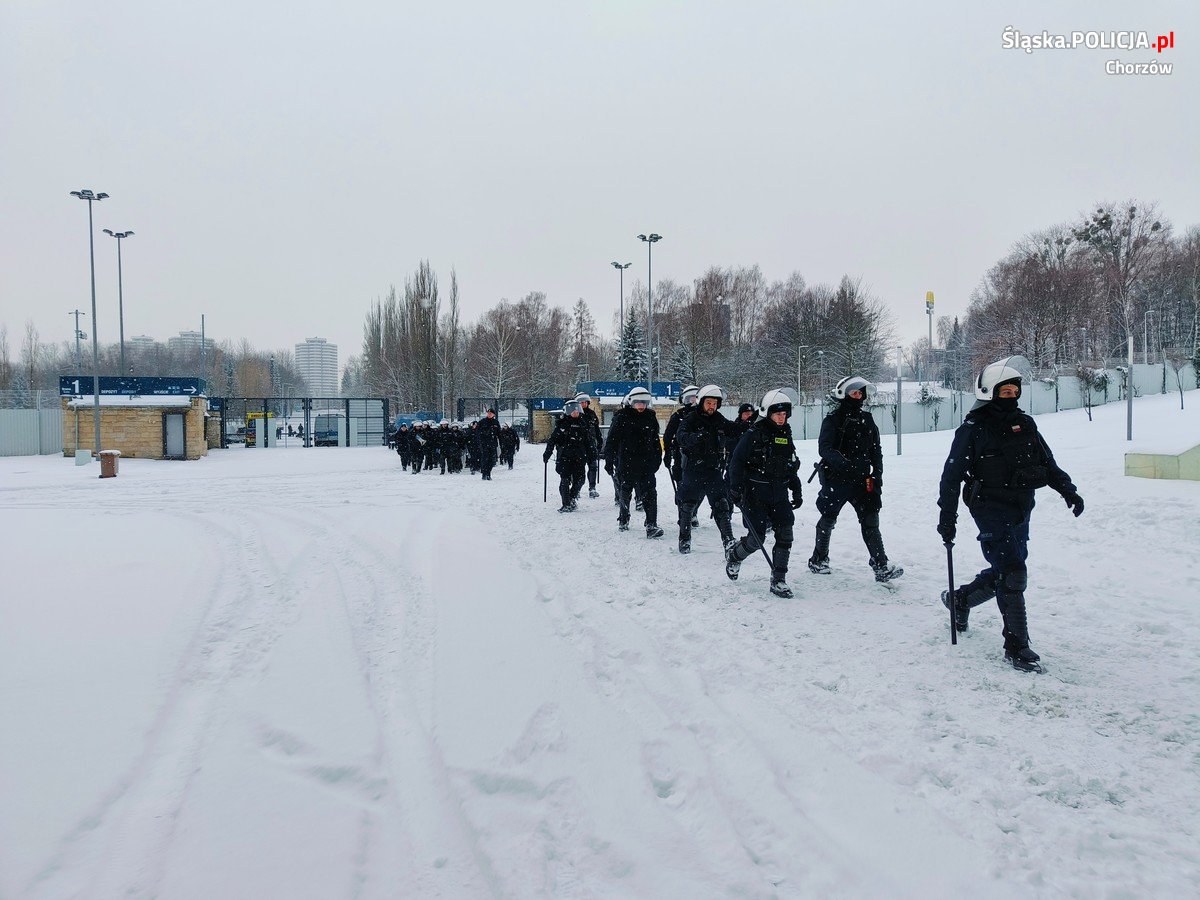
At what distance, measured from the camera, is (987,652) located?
4.46 metres

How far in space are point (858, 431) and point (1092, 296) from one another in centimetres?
4461

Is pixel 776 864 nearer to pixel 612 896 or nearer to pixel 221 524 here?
pixel 612 896

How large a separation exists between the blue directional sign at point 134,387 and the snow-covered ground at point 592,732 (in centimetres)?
2699

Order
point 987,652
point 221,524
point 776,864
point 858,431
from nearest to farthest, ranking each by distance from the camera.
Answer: point 776,864, point 987,652, point 858,431, point 221,524

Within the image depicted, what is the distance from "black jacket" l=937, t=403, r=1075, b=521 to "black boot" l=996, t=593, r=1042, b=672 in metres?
0.58

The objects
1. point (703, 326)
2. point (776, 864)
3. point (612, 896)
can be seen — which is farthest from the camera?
point (703, 326)

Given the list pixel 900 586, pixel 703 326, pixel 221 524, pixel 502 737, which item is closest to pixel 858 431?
pixel 900 586

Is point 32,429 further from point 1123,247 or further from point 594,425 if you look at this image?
point 1123,247

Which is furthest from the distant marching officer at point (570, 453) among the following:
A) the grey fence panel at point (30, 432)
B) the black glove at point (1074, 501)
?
the grey fence panel at point (30, 432)

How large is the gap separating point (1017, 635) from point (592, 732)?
268 cm

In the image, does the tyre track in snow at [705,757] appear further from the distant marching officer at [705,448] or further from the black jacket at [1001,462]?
the distant marching officer at [705,448]

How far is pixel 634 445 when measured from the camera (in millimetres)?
9234

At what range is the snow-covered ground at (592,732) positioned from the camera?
2488 mm

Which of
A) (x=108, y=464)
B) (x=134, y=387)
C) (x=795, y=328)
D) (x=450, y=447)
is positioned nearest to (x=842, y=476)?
(x=450, y=447)
